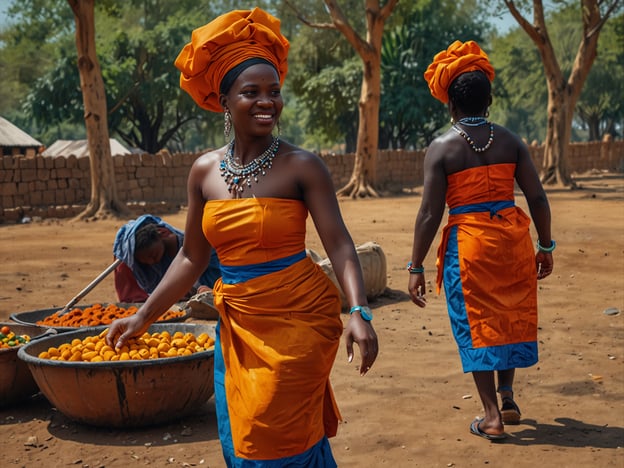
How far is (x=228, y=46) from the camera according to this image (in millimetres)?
2826

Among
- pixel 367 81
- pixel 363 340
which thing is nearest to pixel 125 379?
pixel 363 340

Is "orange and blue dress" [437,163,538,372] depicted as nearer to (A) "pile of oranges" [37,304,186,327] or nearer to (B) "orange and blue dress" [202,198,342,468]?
(B) "orange and blue dress" [202,198,342,468]

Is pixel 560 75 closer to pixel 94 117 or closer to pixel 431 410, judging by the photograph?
pixel 94 117

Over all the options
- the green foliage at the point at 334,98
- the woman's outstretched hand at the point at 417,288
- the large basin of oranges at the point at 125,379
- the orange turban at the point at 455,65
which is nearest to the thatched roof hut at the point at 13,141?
the green foliage at the point at 334,98

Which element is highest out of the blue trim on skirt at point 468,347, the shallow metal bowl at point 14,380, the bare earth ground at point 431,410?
the blue trim on skirt at point 468,347

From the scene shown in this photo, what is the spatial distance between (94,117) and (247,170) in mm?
15564

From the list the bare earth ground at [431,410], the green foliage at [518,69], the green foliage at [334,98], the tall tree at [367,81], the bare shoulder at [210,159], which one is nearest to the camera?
the bare shoulder at [210,159]

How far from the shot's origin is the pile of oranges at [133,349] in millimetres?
4645

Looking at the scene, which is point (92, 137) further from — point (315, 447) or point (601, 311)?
point (315, 447)

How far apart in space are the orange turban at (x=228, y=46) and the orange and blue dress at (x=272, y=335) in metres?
0.43

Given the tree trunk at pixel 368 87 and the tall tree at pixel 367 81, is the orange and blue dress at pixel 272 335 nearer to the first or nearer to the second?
the tall tree at pixel 367 81

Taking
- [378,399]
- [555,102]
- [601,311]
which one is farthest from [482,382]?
[555,102]

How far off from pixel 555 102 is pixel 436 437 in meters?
19.5

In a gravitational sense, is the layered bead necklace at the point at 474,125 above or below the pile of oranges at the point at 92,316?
above
